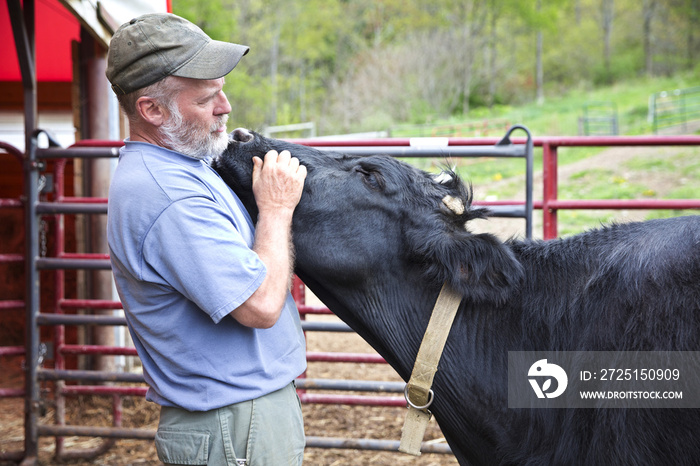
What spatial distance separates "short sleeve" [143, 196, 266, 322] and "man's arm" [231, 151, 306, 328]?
0.05 metres

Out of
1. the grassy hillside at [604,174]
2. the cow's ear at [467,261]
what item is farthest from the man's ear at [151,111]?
the grassy hillside at [604,174]

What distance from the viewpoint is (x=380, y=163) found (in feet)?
6.75

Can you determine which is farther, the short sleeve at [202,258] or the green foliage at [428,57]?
the green foliage at [428,57]

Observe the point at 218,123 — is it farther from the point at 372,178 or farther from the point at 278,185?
the point at 372,178

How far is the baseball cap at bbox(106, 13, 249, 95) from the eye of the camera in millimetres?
1736

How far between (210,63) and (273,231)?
54 centimetres

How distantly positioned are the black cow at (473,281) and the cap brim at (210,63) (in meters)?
0.33

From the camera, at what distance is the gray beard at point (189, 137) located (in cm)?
183

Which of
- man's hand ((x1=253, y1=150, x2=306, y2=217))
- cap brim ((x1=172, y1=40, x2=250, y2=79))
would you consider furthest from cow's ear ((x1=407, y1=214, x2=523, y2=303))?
cap brim ((x1=172, y1=40, x2=250, y2=79))

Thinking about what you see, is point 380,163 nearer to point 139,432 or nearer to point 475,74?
point 139,432

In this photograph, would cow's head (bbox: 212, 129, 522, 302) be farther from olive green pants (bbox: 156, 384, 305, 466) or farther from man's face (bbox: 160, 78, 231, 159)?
olive green pants (bbox: 156, 384, 305, 466)

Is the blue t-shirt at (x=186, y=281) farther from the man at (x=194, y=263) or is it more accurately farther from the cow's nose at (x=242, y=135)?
the cow's nose at (x=242, y=135)

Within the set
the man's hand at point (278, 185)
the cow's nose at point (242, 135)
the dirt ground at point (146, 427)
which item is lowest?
the dirt ground at point (146, 427)

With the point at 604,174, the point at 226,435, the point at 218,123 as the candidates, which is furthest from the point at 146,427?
the point at 604,174
